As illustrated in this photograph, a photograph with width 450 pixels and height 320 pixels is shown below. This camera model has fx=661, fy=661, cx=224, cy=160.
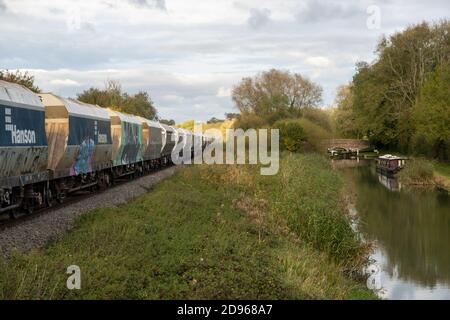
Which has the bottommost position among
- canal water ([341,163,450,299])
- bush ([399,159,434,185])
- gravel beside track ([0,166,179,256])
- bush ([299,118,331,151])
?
canal water ([341,163,450,299])

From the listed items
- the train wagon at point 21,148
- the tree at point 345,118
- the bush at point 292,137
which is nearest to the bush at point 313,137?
the bush at point 292,137

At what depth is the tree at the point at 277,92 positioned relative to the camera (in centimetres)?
7731

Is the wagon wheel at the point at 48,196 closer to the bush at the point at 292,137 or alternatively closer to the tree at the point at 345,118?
the bush at the point at 292,137

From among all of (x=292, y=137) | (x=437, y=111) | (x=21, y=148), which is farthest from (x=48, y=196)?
(x=437, y=111)

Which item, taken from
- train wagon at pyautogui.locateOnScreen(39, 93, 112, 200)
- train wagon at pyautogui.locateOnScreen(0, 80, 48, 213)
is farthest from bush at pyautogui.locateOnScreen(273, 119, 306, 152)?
train wagon at pyautogui.locateOnScreen(0, 80, 48, 213)

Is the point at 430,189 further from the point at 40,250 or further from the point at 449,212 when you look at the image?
the point at 40,250

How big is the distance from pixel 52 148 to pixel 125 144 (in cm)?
1208

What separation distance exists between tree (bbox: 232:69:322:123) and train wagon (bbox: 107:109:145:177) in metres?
40.1

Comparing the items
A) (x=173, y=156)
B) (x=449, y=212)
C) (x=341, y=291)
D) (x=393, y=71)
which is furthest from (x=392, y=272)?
(x=393, y=71)

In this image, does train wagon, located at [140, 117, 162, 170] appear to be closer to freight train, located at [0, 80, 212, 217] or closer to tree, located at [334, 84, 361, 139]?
freight train, located at [0, 80, 212, 217]

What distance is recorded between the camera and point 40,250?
43.1ft

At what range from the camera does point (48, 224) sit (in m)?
16.7

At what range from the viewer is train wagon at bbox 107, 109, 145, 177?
1224 inches
